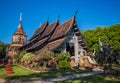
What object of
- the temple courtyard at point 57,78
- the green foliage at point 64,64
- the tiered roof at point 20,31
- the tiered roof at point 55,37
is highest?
the tiered roof at point 20,31

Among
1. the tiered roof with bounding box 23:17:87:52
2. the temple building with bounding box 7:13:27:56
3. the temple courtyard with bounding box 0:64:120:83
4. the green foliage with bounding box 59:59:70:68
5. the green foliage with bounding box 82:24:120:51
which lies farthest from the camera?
the temple building with bounding box 7:13:27:56

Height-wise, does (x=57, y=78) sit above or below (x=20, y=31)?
below

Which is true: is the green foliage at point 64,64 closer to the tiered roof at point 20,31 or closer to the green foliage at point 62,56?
the green foliage at point 62,56

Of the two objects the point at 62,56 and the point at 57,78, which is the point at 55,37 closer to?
the point at 62,56

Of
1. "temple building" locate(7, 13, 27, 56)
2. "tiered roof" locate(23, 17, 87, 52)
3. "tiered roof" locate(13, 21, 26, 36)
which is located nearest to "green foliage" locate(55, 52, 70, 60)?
"tiered roof" locate(23, 17, 87, 52)

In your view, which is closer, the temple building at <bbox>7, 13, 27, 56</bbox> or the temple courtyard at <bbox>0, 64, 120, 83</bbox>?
the temple courtyard at <bbox>0, 64, 120, 83</bbox>

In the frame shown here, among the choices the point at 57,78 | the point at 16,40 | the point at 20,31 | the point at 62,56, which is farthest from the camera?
the point at 20,31

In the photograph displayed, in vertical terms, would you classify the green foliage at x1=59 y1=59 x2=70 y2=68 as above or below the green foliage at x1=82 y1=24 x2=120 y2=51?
below

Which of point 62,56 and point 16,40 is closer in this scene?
point 62,56

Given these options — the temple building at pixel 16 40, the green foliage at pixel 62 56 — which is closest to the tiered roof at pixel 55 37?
the green foliage at pixel 62 56

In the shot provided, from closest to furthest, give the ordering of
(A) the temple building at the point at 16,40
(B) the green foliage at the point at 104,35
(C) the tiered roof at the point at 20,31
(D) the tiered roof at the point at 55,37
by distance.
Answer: (D) the tiered roof at the point at 55,37, (B) the green foliage at the point at 104,35, (A) the temple building at the point at 16,40, (C) the tiered roof at the point at 20,31

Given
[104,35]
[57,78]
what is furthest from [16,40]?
[57,78]

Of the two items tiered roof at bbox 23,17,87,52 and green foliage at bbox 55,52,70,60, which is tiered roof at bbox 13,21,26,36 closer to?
tiered roof at bbox 23,17,87,52

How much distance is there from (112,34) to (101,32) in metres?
3.94
